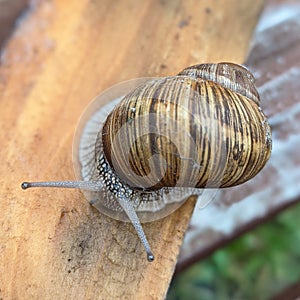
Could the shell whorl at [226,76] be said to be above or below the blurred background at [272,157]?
above

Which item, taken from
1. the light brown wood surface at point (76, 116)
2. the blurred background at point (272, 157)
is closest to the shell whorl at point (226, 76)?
the light brown wood surface at point (76, 116)

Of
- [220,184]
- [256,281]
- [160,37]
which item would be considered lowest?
[256,281]

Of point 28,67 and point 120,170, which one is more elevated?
point 28,67

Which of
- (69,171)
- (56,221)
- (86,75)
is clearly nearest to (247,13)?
(86,75)

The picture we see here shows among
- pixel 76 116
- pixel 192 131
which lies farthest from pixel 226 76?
pixel 76 116

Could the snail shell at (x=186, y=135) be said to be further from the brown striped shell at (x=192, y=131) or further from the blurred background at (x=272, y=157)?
the blurred background at (x=272, y=157)

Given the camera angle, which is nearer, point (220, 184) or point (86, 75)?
point (220, 184)

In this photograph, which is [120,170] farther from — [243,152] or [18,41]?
[18,41]
